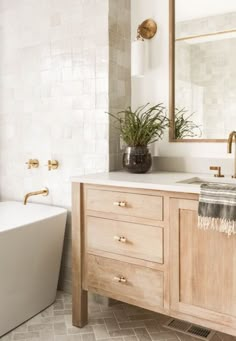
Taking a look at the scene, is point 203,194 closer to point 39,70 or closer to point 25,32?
point 39,70

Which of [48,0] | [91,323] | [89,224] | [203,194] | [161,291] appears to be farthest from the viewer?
[48,0]

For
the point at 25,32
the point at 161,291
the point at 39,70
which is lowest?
the point at 161,291

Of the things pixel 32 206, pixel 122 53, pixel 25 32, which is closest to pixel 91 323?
pixel 32 206

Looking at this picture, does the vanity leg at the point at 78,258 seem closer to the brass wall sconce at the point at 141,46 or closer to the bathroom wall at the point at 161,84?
the bathroom wall at the point at 161,84

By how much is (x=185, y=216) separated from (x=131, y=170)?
0.63 metres

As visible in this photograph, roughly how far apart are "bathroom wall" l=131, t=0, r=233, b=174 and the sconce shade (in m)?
0.07

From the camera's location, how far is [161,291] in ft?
5.94

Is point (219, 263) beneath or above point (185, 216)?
beneath

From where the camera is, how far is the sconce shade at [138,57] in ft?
7.84

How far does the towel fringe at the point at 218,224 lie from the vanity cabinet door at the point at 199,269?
0.12 ft

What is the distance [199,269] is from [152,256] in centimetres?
25

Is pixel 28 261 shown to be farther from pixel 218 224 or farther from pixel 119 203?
pixel 218 224

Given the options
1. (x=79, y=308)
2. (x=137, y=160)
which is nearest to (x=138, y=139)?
(x=137, y=160)

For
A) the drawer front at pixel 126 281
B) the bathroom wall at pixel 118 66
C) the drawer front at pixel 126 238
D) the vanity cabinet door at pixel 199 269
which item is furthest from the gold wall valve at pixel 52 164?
the vanity cabinet door at pixel 199 269
